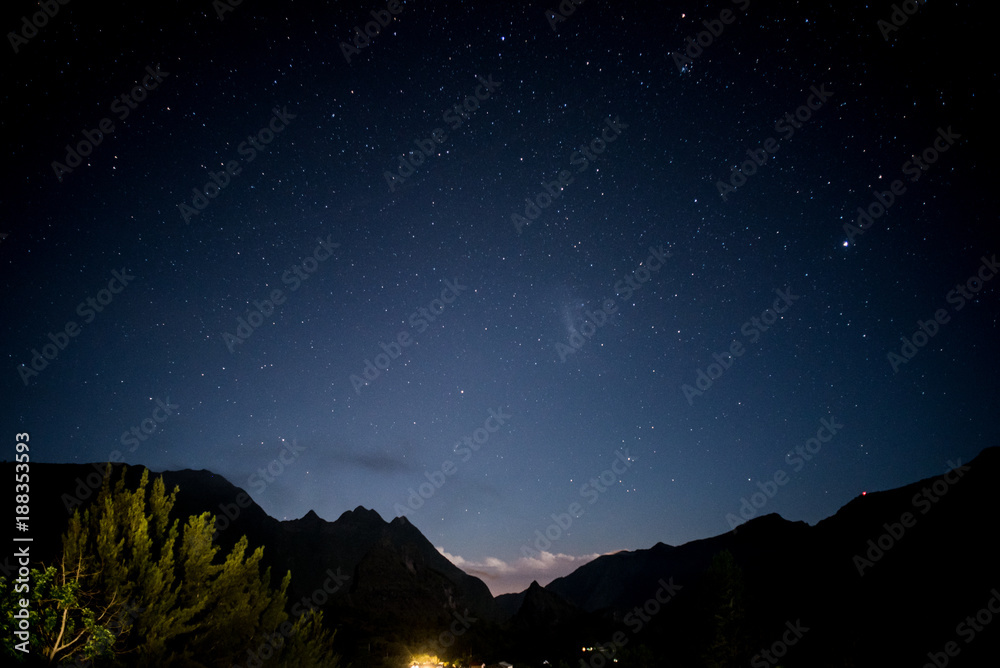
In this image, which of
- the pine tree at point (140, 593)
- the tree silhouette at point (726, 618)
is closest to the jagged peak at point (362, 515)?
the tree silhouette at point (726, 618)

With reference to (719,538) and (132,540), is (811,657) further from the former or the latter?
(719,538)

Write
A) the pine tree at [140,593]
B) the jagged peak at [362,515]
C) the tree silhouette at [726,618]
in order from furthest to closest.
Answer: the jagged peak at [362,515] → the tree silhouette at [726,618] → the pine tree at [140,593]

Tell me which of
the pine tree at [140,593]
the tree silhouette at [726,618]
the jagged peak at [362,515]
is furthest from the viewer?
the jagged peak at [362,515]

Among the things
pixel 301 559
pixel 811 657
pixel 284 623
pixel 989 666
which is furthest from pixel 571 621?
pixel 284 623

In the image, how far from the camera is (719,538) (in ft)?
405

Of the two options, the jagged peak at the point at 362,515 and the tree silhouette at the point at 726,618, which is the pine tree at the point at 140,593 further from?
the jagged peak at the point at 362,515

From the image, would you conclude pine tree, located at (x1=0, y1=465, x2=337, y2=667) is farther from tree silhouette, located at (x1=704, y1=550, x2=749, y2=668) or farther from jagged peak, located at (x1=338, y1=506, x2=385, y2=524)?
jagged peak, located at (x1=338, y1=506, x2=385, y2=524)

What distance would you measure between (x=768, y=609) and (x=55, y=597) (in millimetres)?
79648

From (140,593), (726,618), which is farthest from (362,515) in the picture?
(140,593)

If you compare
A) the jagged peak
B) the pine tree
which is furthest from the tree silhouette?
the jagged peak

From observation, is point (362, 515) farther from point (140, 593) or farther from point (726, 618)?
point (140, 593)

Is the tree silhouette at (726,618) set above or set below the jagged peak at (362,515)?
below

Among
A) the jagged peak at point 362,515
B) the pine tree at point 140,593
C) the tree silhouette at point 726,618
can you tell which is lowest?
the tree silhouette at point 726,618

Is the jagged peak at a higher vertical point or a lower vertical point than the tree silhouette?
higher
